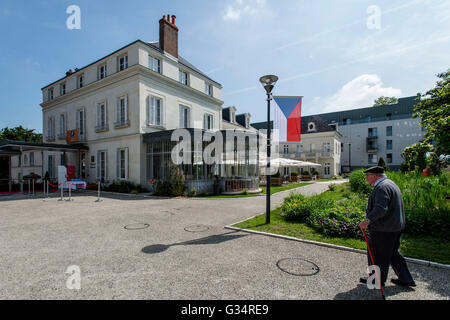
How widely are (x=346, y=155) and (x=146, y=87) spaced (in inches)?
1851

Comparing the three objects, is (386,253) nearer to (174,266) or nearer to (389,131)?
(174,266)

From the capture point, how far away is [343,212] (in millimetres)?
6211

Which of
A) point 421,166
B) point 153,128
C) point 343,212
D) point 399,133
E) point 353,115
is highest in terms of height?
point 353,115

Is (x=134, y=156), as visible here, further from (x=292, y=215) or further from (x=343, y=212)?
(x=343, y=212)

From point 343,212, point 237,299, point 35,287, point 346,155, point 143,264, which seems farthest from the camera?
point 346,155

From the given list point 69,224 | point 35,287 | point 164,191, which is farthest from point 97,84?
point 35,287

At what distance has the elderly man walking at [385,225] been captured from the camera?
3066 millimetres

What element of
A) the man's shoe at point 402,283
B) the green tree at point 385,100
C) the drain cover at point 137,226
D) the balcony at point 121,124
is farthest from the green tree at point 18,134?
the green tree at point 385,100

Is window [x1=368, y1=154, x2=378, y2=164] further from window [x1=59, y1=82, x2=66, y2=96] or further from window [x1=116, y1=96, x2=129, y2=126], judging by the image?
window [x1=59, y1=82, x2=66, y2=96]

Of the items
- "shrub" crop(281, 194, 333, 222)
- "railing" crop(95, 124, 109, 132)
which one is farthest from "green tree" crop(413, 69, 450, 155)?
"railing" crop(95, 124, 109, 132)

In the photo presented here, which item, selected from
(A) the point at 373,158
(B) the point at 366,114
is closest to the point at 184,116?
(A) the point at 373,158

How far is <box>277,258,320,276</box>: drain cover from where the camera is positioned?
373 cm

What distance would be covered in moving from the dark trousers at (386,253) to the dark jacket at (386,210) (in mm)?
122

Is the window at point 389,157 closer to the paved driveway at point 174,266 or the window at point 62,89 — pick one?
the paved driveway at point 174,266
